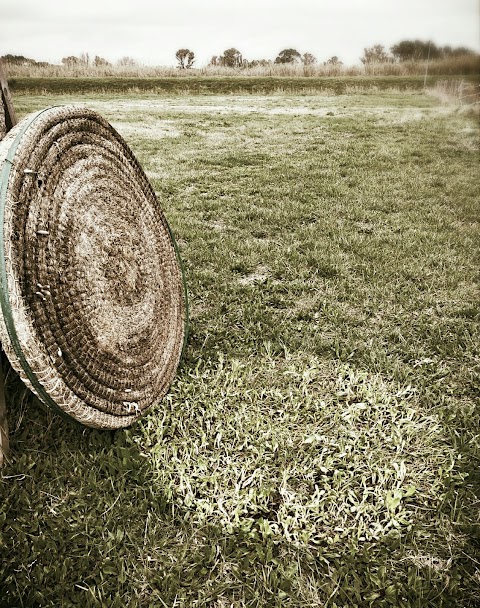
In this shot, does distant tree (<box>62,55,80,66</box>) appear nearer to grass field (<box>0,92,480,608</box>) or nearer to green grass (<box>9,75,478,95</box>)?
green grass (<box>9,75,478,95</box>)

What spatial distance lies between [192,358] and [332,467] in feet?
3.53

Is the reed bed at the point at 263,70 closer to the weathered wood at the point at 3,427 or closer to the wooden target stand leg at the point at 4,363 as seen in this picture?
the wooden target stand leg at the point at 4,363

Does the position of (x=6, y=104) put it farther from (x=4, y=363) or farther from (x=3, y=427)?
(x=3, y=427)

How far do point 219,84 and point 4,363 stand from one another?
9.33m

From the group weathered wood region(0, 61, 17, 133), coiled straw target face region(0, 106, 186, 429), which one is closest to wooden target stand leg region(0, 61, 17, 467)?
weathered wood region(0, 61, 17, 133)

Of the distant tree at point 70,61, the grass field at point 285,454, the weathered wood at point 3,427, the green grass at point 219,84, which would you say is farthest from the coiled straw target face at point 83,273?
the distant tree at point 70,61

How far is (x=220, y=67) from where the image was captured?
882cm

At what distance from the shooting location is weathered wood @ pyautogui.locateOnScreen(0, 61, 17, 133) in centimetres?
223

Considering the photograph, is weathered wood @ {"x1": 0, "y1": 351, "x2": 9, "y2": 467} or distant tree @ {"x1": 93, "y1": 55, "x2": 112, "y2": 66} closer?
weathered wood @ {"x1": 0, "y1": 351, "x2": 9, "y2": 467}

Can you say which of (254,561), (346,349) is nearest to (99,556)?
(254,561)

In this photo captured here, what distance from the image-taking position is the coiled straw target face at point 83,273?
1.55 m

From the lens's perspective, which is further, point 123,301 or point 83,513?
point 123,301

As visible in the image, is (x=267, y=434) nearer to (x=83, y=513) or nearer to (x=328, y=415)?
(x=328, y=415)

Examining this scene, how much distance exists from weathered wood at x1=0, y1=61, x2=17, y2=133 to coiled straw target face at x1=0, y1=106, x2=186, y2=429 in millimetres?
548
